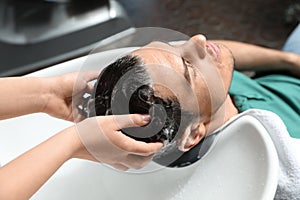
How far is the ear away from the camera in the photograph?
87 cm

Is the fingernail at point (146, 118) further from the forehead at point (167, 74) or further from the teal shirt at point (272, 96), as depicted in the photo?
the teal shirt at point (272, 96)

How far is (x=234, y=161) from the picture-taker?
96cm

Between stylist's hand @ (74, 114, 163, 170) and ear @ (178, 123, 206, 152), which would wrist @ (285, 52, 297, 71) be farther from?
stylist's hand @ (74, 114, 163, 170)

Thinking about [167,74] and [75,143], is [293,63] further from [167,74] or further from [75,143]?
[75,143]

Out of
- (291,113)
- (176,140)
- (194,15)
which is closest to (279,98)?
(291,113)

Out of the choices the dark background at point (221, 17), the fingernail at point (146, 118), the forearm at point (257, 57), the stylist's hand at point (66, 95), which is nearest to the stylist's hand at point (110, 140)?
the fingernail at point (146, 118)

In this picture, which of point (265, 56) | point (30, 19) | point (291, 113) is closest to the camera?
point (291, 113)

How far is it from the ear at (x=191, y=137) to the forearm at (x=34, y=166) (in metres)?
0.19

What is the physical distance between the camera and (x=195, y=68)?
884 mm

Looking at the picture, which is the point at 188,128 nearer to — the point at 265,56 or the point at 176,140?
the point at 176,140

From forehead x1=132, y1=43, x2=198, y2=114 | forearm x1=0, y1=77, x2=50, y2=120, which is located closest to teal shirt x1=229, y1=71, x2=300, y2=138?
forehead x1=132, y1=43, x2=198, y2=114

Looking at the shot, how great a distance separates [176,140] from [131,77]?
13 cm

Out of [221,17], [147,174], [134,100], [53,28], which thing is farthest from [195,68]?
[221,17]

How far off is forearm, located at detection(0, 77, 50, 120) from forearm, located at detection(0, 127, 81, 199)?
156 millimetres
